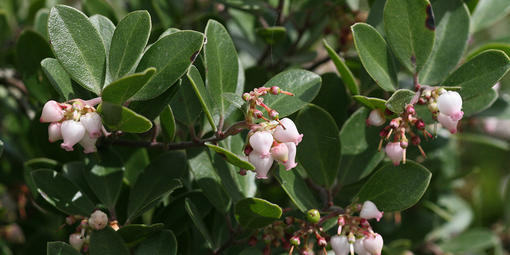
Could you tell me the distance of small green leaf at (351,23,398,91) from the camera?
3.80 feet

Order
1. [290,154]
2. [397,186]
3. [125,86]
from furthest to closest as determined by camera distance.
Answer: [397,186] < [290,154] < [125,86]

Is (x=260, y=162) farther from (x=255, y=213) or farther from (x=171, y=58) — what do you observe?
(x=171, y=58)

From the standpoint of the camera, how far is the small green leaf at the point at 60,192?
1207mm

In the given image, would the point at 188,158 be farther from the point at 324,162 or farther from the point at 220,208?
the point at 324,162

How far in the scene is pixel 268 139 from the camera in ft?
3.34

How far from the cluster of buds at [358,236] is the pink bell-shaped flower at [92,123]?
0.50 m

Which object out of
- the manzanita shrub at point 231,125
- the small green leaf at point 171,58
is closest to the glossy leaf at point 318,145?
the manzanita shrub at point 231,125

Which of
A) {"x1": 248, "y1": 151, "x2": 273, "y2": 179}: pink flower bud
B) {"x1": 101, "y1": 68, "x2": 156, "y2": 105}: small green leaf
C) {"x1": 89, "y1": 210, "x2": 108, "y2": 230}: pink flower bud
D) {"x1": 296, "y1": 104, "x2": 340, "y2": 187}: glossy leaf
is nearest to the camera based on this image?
{"x1": 101, "y1": 68, "x2": 156, "y2": 105}: small green leaf

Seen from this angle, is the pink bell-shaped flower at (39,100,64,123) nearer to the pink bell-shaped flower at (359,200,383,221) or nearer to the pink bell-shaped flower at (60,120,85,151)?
the pink bell-shaped flower at (60,120,85,151)

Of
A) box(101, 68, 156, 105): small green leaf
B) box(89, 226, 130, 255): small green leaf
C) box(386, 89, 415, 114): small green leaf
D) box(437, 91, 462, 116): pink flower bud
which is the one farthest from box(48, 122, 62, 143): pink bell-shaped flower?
box(437, 91, 462, 116): pink flower bud

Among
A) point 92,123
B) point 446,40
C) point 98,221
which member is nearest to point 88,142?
point 92,123

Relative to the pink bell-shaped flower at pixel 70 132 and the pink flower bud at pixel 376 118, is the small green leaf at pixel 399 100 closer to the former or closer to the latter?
the pink flower bud at pixel 376 118

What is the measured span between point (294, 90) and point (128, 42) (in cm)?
35

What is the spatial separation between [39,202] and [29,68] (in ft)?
1.25
